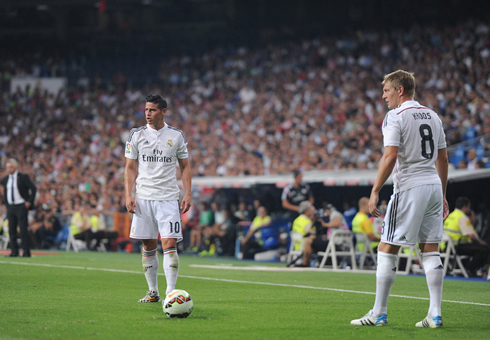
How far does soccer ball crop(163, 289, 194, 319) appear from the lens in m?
6.57

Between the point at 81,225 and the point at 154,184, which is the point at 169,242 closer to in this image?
the point at 154,184

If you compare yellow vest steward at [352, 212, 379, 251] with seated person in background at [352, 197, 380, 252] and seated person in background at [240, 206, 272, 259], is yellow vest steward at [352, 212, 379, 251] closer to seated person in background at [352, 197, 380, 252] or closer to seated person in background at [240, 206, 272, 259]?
seated person in background at [352, 197, 380, 252]

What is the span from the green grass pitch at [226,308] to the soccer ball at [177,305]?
83 mm

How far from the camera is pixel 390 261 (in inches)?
246

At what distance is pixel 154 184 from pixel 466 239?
8.96 meters

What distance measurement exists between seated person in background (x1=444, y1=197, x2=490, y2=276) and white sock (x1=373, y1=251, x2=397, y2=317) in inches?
345

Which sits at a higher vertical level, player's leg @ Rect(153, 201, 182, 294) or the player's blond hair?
the player's blond hair

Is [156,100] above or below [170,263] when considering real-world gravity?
above

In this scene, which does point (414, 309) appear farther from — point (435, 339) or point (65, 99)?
point (65, 99)

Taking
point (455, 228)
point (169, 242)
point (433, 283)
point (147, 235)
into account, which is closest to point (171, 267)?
point (169, 242)

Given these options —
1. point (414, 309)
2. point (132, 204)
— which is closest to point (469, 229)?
point (414, 309)

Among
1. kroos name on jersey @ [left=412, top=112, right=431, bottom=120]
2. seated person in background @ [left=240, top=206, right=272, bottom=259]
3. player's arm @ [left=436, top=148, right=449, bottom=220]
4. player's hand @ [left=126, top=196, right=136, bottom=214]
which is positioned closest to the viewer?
kroos name on jersey @ [left=412, top=112, right=431, bottom=120]

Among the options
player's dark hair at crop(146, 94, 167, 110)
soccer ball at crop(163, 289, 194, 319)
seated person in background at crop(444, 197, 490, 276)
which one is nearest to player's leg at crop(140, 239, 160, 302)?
soccer ball at crop(163, 289, 194, 319)

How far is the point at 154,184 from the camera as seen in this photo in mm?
7742
